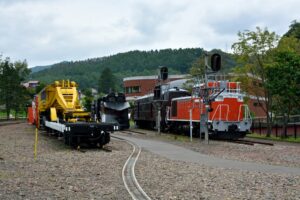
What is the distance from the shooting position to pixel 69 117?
26438 millimetres

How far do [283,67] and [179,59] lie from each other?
385 ft

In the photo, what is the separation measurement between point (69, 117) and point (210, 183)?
626 inches

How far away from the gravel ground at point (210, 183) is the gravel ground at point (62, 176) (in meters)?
0.77

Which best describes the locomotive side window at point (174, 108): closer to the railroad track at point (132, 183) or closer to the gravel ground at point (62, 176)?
the gravel ground at point (62, 176)

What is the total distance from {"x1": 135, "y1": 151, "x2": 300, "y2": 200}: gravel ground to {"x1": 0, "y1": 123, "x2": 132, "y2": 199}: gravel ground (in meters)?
0.77

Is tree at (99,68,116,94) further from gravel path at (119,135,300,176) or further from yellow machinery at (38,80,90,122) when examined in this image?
gravel path at (119,135,300,176)

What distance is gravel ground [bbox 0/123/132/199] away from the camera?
33.8ft

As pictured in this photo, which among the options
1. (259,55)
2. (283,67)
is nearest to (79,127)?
(283,67)

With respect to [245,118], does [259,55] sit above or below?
above

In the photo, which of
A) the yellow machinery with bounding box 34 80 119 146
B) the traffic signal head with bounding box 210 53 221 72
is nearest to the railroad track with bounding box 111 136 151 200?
the yellow machinery with bounding box 34 80 119 146

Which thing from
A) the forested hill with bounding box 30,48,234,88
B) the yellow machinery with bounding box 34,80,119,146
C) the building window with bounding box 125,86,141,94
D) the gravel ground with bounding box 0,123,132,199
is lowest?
the gravel ground with bounding box 0,123,132,199

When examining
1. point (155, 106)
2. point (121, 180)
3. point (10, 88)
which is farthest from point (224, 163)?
point (10, 88)

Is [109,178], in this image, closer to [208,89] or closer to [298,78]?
[208,89]

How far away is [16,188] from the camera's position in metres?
11.0
